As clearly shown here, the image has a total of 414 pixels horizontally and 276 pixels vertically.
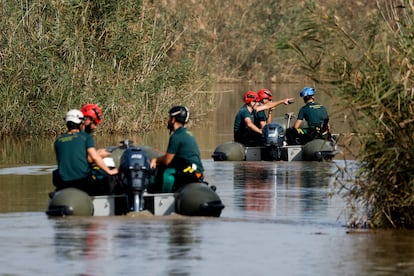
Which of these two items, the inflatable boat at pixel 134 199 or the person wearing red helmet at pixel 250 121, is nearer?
the inflatable boat at pixel 134 199

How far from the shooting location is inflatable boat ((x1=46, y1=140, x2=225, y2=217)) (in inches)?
731

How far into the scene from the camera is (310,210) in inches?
799

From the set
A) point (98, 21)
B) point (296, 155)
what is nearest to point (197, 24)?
point (98, 21)

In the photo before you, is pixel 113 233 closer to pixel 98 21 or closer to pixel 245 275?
pixel 245 275

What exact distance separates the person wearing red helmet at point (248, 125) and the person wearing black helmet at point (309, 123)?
75cm

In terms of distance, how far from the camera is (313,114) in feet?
98.5

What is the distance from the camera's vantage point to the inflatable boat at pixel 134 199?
1858 cm

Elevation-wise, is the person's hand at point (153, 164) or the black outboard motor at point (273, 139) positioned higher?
the black outboard motor at point (273, 139)

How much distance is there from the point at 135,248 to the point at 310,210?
497 centimetres

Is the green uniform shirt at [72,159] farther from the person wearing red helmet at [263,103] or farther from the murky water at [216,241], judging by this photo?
the person wearing red helmet at [263,103]

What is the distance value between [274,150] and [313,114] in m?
1.37

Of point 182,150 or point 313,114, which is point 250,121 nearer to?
point 313,114

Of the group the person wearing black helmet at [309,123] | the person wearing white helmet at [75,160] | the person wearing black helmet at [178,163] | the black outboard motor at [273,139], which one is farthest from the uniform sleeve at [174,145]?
the person wearing black helmet at [309,123]

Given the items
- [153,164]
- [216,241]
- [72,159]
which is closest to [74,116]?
[72,159]
